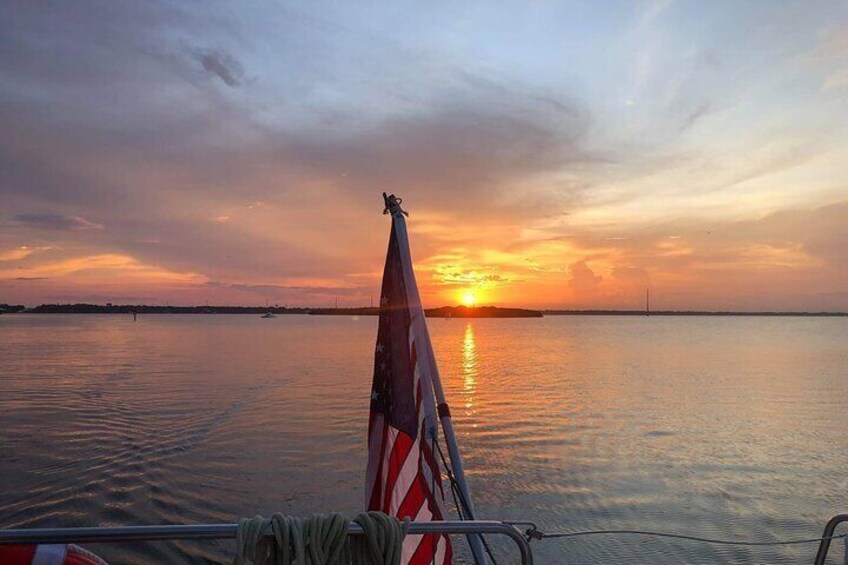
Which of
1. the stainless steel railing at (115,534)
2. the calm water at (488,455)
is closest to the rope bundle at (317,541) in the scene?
the stainless steel railing at (115,534)

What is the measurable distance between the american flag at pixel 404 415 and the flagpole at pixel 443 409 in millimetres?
12

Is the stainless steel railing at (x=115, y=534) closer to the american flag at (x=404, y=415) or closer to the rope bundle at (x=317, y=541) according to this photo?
the rope bundle at (x=317, y=541)

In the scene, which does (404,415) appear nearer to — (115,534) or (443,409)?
(443,409)

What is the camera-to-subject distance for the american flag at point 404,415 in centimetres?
455

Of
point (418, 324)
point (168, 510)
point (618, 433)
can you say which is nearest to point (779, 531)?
point (618, 433)

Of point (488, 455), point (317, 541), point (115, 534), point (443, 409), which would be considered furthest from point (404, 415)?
point (488, 455)

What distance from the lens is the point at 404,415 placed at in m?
4.72

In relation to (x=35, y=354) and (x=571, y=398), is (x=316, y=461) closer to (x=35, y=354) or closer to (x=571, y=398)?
(x=571, y=398)

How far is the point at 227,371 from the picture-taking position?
40.8 meters

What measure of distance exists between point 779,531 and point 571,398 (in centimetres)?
1776

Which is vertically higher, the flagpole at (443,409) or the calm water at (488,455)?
the flagpole at (443,409)

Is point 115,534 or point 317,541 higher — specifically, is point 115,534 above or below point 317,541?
above

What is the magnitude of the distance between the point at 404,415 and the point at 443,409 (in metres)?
0.34

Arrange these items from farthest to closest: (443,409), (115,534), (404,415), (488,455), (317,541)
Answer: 1. (488,455)
2. (404,415)
3. (443,409)
4. (317,541)
5. (115,534)
